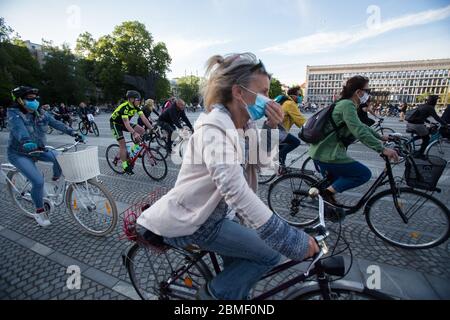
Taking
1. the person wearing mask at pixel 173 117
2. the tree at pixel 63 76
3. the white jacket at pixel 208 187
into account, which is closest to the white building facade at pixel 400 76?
the tree at pixel 63 76

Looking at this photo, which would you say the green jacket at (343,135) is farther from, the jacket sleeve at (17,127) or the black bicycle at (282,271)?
the jacket sleeve at (17,127)

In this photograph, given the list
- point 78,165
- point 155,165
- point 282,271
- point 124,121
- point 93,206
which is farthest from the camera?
point 155,165

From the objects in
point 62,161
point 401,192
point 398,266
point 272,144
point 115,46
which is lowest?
point 398,266

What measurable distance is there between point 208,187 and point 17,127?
10.6ft

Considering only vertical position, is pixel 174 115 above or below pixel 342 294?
above

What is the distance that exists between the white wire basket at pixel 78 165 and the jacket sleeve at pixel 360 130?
3.11 m

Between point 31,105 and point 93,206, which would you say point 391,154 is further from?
point 31,105

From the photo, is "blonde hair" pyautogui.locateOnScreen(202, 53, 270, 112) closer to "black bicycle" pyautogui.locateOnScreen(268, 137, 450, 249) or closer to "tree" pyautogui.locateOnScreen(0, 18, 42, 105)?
"black bicycle" pyautogui.locateOnScreen(268, 137, 450, 249)

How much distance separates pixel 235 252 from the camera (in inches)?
55.9

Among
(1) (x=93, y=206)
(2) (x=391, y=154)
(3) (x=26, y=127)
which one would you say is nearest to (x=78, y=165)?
(1) (x=93, y=206)
